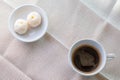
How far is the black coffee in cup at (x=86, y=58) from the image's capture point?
27.3 inches

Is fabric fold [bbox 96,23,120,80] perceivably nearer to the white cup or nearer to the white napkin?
the white cup

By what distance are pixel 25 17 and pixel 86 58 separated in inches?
7.4

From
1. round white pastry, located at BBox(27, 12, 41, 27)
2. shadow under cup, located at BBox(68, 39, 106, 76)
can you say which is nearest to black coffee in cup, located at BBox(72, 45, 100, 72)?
shadow under cup, located at BBox(68, 39, 106, 76)

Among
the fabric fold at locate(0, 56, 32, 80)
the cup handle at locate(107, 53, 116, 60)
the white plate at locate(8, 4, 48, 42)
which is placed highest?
the cup handle at locate(107, 53, 116, 60)

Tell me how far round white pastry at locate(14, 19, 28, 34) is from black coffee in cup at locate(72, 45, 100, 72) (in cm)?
13

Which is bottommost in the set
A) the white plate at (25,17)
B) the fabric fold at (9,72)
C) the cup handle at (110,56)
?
the fabric fold at (9,72)

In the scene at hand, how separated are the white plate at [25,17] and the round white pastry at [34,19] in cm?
1

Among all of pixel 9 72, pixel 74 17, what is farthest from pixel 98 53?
pixel 9 72

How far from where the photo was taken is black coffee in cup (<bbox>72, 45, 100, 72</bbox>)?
69cm

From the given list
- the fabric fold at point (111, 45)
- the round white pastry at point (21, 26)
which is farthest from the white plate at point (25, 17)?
the fabric fold at point (111, 45)

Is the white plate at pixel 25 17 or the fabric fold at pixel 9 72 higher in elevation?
the white plate at pixel 25 17

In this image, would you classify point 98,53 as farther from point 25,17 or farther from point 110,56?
point 25,17

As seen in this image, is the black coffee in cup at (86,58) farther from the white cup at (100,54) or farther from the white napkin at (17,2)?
the white napkin at (17,2)

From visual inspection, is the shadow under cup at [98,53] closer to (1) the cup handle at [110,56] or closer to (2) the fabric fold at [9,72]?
(1) the cup handle at [110,56]
